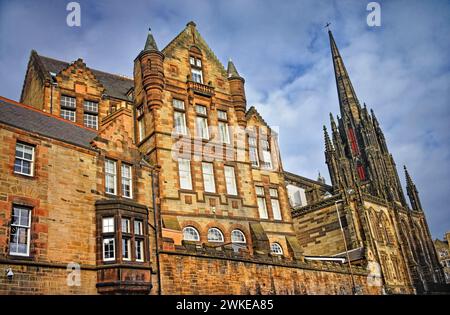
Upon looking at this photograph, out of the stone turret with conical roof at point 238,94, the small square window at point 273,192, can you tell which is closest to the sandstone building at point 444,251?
the small square window at point 273,192

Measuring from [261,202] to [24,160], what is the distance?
58.3ft

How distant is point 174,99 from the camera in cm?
2772

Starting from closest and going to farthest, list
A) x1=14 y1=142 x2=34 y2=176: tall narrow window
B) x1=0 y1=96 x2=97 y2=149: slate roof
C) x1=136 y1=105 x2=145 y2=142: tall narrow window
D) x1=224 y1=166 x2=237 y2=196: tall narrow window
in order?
x1=14 y1=142 x2=34 y2=176: tall narrow window < x1=0 y1=96 x2=97 y2=149: slate roof < x1=136 y1=105 x2=145 y2=142: tall narrow window < x1=224 y1=166 x2=237 y2=196: tall narrow window

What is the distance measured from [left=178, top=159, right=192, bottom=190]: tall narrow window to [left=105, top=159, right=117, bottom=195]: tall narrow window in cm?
562

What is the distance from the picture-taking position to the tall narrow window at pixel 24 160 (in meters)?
16.5

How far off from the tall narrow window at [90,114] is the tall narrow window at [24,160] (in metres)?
11.2

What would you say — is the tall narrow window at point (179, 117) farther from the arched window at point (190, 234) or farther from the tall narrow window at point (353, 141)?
the tall narrow window at point (353, 141)

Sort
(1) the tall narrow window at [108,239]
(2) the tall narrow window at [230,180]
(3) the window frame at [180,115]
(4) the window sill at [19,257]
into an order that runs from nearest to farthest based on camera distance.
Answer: (4) the window sill at [19,257] < (1) the tall narrow window at [108,239] < (3) the window frame at [180,115] < (2) the tall narrow window at [230,180]

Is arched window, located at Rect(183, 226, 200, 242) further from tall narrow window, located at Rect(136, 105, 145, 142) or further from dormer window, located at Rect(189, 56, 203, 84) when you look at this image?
dormer window, located at Rect(189, 56, 203, 84)

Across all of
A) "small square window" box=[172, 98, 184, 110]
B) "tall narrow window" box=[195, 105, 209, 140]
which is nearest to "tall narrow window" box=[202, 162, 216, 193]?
"tall narrow window" box=[195, 105, 209, 140]

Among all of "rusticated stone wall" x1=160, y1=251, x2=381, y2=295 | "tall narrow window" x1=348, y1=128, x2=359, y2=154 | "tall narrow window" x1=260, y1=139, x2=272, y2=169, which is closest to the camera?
"rusticated stone wall" x1=160, y1=251, x2=381, y2=295

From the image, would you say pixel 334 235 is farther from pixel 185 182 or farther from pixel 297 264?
pixel 185 182

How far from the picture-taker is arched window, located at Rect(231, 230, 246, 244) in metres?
26.1
